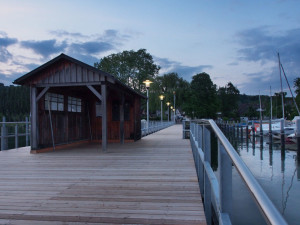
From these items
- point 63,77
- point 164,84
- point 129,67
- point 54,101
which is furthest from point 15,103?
point 63,77

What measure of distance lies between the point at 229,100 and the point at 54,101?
271 feet

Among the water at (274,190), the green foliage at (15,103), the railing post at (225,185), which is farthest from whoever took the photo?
the green foliage at (15,103)

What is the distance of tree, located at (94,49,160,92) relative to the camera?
52094 mm

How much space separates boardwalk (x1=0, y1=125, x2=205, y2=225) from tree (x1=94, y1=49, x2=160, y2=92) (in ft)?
152

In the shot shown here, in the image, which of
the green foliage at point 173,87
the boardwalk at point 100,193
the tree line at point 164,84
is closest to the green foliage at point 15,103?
the tree line at point 164,84

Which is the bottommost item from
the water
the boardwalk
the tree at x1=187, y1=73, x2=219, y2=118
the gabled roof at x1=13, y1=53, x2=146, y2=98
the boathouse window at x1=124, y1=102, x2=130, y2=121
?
the water

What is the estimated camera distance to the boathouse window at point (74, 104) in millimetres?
10952

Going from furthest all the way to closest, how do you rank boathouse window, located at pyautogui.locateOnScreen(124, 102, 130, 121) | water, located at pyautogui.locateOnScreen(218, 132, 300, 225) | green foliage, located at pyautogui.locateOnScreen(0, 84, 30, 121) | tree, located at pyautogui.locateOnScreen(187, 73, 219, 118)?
1. tree, located at pyautogui.locateOnScreen(187, 73, 219, 118)
2. green foliage, located at pyautogui.locateOnScreen(0, 84, 30, 121)
3. boathouse window, located at pyautogui.locateOnScreen(124, 102, 130, 121)
4. water, located at pyautogui.locateOnScreen(218, 132, 300, 225)

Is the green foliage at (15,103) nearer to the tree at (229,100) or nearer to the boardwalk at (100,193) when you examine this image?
→ the boardwalk at (100,193)

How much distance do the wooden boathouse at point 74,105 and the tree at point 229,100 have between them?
74.3 metres

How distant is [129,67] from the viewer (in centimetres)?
5272

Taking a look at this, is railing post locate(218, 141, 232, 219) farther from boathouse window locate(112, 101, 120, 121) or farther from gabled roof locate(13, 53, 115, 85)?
boathouse window locate(112, 101, 120, 121)

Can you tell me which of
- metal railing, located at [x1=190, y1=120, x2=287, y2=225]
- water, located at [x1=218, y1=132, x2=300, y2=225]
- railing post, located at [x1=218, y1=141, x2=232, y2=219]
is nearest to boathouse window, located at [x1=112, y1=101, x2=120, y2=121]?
water, located at [x1=218, y1=132, x2=300, y2=225]

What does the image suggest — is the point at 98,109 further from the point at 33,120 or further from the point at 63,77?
the point at 33,120
